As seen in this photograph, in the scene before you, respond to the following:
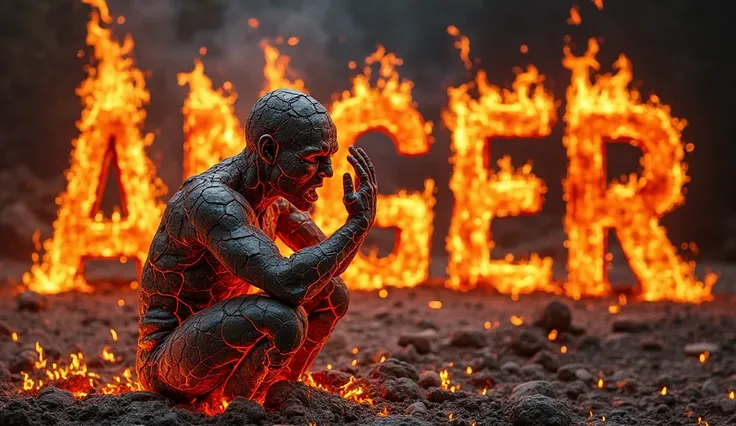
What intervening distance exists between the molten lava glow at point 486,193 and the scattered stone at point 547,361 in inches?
158

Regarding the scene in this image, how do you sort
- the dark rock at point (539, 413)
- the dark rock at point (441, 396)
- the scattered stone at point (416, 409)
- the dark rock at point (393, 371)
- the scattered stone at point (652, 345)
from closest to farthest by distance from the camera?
1. the dark rock at point (539, 413)
2. the scattered stone at point (416, 409)
3. the dark rock at point (441, 396)
4. the dark rock at point (393, 371)
5. the scattered stone at point (652, 345)

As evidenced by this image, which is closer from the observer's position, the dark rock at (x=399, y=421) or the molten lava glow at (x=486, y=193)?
the dark rock at (x=399, y=421)

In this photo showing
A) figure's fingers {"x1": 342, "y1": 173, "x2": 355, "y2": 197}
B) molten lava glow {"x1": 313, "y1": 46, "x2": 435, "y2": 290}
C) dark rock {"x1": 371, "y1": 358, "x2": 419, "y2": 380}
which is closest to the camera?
figure's fingers {"x1": 342, "y1": 173, "x2": 355, "y2": 197}

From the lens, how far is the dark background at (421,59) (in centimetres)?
1542

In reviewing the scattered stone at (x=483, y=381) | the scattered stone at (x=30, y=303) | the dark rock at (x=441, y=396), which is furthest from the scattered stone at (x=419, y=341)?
the scattered stone at (x=30, y=303)

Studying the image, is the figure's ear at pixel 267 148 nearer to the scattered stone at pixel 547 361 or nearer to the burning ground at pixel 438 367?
the burning ground at pixel 438 367

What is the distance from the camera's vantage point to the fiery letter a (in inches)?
398

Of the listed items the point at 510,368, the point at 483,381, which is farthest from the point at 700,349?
the point at 483,381

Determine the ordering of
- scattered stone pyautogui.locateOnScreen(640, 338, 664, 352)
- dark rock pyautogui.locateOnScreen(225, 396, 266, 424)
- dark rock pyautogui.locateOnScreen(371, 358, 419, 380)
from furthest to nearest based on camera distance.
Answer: scattered stone pyautogui.locateOnScreen(640, 338, 664, 352) → dark rock pyautogui.locateOnScreen(371, 358, 419, 380) → dark rock pyautogui.locateOnScreen(225, 396, 266, 424)

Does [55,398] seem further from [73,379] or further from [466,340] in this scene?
[466,340]

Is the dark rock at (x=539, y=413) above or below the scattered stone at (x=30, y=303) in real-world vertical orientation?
below

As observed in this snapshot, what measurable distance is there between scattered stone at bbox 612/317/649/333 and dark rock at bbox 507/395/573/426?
11.9ft

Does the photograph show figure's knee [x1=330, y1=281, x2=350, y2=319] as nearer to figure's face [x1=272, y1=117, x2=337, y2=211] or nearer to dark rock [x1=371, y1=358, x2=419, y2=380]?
figure's face [x1=272, y1=117, x2=337, y2=211]

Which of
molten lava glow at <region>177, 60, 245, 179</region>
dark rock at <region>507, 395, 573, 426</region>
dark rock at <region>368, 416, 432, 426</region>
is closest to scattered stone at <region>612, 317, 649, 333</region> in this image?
dark rock at <region>507, 395, 573, 426</region>
